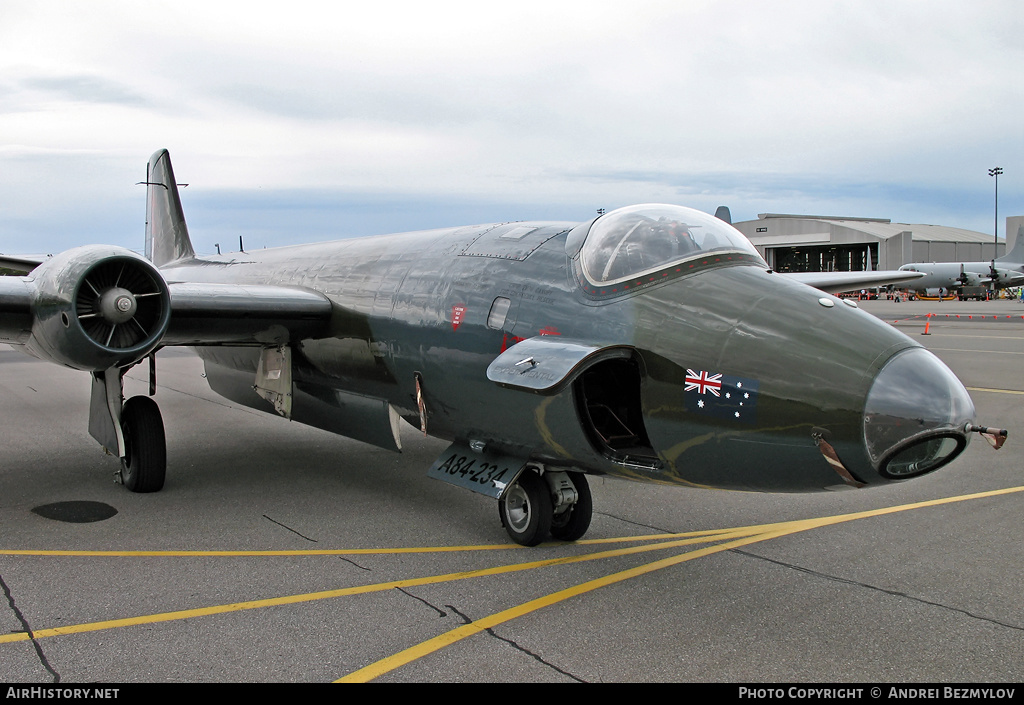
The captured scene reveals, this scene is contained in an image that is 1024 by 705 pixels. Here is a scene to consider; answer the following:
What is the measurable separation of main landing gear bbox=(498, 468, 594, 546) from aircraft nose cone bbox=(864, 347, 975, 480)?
257cm

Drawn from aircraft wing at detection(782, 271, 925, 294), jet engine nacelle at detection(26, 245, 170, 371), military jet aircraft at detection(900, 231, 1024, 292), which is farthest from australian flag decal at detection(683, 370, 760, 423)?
military jet aircraft at detection(900, 231, 1024, 292)

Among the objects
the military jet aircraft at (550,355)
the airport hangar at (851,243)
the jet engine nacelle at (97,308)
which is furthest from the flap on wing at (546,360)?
the airport hangar at (851,243)

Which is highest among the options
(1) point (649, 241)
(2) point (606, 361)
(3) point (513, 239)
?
(3) point (513, 239)

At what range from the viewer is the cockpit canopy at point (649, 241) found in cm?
553

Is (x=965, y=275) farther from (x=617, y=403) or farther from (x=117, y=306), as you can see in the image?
(x=117, y=306)

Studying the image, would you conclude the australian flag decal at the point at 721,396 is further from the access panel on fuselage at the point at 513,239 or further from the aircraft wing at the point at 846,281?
the aircraft wing at the point at 846,281

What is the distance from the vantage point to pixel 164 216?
46.4 ft

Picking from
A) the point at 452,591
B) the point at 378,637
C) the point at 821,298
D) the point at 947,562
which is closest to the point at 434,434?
the point at 452,591

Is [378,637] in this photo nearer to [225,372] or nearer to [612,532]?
[612,532]

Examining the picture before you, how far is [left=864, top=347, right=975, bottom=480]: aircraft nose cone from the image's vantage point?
418 cm

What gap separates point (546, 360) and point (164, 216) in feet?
36.8

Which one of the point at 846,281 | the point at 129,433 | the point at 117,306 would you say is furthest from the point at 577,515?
the point at 846,281

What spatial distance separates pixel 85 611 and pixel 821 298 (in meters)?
5.14

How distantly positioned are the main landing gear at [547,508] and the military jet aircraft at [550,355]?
0.06 ft
